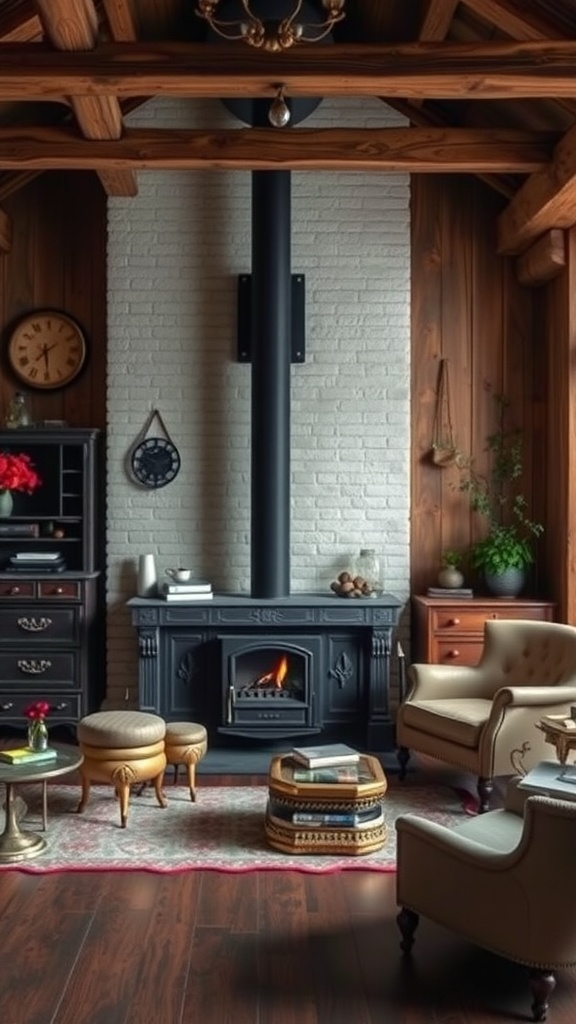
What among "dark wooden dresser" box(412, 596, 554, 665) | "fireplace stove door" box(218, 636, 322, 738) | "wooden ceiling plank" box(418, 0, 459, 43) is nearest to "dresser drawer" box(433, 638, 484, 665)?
"dark wooden dresser" box(412, 596, 554, 665)

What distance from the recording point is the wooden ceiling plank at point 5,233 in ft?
19.5

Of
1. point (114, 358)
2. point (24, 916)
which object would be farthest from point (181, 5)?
point (24, 916)

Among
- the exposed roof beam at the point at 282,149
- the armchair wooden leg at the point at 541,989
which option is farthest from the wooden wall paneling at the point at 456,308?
the armchair wooden leg at the point at 541,989

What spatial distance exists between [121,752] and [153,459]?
2140 mm

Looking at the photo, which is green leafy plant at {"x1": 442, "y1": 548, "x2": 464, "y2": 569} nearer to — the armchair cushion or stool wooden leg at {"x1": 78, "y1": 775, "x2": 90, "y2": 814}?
the armchair cushion

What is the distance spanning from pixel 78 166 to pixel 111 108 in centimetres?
56

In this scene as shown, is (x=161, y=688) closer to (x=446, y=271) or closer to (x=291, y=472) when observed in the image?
(x=291, y=472)

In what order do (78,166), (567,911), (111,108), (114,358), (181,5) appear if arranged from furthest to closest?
1. (114,358)
2. (181,5)
3. (78,166)
4. (111,108)
5. (567,911)

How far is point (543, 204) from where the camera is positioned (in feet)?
16.7

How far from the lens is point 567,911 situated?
2750 millimetres

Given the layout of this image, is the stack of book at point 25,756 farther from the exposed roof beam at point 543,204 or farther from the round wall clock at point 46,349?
the exposed roof beam at point 543,204

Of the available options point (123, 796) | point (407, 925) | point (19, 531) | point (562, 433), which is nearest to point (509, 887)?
point (407, 925)

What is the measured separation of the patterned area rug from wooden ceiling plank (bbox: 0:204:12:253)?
3.18 m

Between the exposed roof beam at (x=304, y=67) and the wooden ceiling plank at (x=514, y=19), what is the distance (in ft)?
1.47
